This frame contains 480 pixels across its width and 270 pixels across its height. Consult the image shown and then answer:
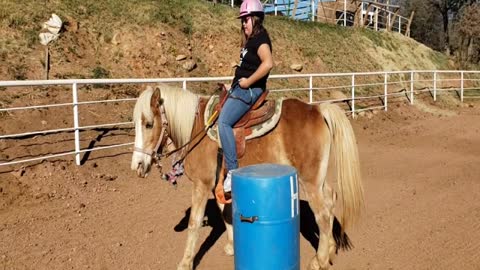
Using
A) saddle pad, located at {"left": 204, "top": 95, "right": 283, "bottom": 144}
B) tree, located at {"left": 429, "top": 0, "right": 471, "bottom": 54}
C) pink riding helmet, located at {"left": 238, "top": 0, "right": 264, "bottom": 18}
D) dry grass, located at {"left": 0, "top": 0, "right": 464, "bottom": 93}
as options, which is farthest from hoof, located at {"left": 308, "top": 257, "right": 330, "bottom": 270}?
tree, located at {"left": 429, "top": 0, "right": 471, "bottom": 54}

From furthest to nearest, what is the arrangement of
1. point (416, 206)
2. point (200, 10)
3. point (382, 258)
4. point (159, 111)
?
1. point (200, 10)
2. point (416, 206)
3. point (382, 258)
4. point (159, 111)

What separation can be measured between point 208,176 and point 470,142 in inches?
336

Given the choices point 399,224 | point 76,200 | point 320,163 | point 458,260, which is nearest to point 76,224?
point 76,200

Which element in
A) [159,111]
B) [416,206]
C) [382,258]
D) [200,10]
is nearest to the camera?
[159,111]

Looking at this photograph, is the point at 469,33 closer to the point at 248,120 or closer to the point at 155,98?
the point at 248,120

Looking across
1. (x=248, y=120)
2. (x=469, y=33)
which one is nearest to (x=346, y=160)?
(x=248, y=120)

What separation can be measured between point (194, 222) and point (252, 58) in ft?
4.87

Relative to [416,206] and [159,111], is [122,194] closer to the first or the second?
[159,111]

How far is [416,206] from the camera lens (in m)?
5.88

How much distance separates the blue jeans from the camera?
3850 millimetres

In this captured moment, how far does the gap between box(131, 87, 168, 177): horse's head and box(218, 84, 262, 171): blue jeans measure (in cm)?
52

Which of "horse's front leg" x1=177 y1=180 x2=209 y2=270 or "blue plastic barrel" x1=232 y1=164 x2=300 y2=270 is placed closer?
"blue plastic barrel" x1=232 y1=164 x2=300 y2=270

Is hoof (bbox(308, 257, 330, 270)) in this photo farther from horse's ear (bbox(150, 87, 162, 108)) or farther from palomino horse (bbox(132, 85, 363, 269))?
horse's ear (bbox(150, 87, 162, 108))

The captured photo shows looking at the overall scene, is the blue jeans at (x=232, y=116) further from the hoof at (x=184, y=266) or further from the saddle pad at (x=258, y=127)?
the hoof at (x=184, y=266)
